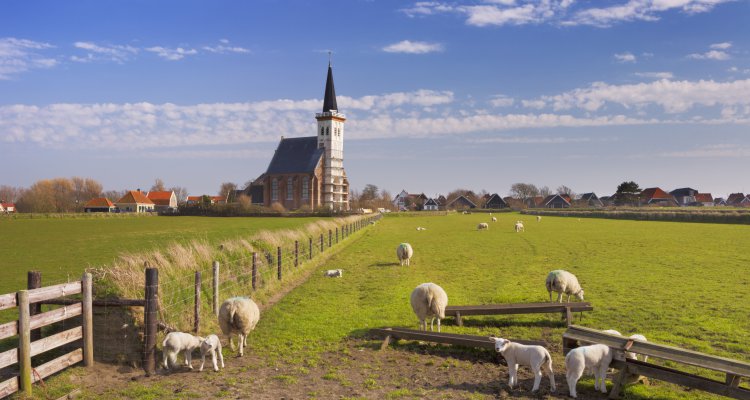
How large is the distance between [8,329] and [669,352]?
34.7 feet

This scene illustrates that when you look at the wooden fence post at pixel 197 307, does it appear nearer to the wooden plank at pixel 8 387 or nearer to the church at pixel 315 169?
the wooden plank at pixel 8 387

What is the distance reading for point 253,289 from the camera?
17531mm

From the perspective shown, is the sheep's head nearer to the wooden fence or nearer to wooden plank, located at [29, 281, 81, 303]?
the wooden fence

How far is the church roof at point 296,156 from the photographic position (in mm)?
128387

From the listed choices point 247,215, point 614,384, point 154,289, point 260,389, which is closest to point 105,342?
point 154,289

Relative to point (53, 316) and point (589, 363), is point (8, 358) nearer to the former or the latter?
point (53, 316)

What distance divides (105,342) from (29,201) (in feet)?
474

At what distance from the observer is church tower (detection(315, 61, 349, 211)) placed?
5079 inches

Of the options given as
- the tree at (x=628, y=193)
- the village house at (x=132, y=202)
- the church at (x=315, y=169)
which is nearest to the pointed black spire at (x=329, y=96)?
the church at (x=315, y=169)

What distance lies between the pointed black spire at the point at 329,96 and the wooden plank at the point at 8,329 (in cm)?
12689

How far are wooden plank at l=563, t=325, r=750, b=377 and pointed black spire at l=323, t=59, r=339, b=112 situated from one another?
127 metres

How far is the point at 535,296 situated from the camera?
16.7m

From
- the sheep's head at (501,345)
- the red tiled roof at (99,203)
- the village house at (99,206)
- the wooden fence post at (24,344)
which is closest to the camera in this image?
the wooden fence post at (24,344)

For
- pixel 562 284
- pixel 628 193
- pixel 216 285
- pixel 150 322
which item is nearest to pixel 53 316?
pixel 150 322
